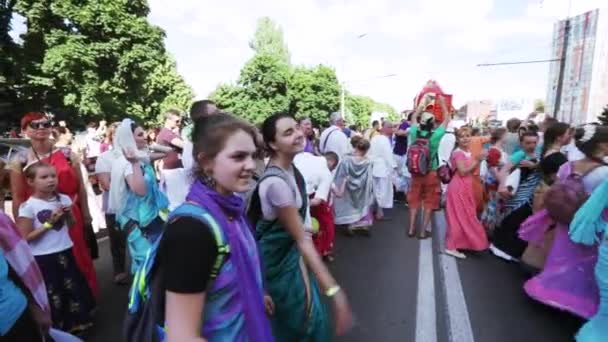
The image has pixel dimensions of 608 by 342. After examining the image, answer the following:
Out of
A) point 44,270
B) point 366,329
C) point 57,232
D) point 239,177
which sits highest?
point 239,177

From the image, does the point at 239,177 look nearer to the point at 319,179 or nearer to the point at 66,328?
the point at 66,328

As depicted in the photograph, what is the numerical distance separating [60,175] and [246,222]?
10.1ft

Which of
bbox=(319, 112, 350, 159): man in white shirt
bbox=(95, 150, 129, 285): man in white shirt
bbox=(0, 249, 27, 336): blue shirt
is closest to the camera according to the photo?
bbox=(0, 249, 27, 336): blue shirt

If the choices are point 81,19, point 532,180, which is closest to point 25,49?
point 81,19

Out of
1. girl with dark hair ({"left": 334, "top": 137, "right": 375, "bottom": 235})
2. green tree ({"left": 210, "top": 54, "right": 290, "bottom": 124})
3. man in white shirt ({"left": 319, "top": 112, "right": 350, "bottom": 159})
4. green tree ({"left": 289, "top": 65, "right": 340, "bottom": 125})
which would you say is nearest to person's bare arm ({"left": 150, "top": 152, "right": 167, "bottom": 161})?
girl with dark hair ({"left": 334, "top": 137, "right": 375, "bottom": 235})

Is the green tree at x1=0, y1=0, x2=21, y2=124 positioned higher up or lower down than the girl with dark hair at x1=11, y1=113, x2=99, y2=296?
higher up

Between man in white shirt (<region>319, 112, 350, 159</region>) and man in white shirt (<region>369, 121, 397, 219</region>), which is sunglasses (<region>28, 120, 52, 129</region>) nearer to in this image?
man in white shirt (<region>319, 112, 350, 159</region>)

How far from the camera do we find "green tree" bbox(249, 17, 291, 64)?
212ft

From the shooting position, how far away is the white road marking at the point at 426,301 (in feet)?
11.9

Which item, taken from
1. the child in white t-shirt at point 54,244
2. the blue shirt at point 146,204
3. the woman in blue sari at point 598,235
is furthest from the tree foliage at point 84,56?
the woman in blue sari at point 598,235

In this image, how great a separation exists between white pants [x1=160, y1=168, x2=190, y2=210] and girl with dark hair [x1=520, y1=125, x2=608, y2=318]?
322 centimetres

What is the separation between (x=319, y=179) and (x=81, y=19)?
2180 cm

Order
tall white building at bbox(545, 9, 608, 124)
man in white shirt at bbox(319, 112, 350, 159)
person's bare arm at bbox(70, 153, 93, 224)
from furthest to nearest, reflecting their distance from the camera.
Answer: tall white building at bbox(545, 9, 608, 124) < man in white shirt at bbox(319, 112, 350, 159) < person's bare arm at bbox(70, 153, 93, 224)

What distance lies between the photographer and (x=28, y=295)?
78.0 inches
